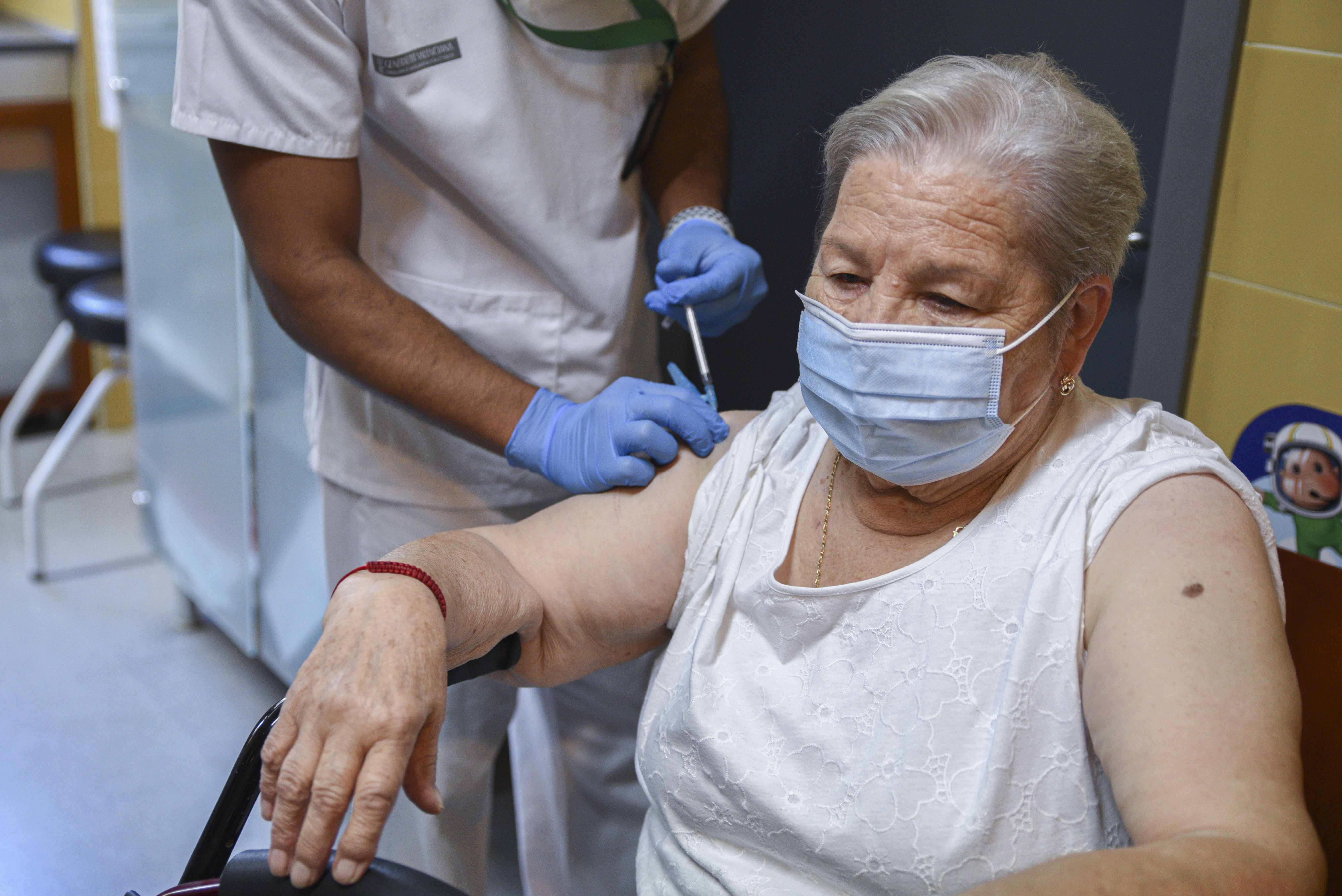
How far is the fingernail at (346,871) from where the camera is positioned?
1.07 m

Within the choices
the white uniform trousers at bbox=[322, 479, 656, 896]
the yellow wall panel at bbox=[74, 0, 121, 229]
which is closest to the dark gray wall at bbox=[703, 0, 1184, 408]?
the white uniform trousers at bbox=[322, 479, 656, 896]

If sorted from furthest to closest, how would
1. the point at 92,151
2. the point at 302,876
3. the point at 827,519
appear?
1. the point at 92,151
2. the point at 827,519
3. the point at 302,876

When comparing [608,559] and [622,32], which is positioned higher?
[622,32]

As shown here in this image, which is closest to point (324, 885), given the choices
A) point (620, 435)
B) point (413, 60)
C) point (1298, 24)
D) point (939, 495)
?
point (620, 435)

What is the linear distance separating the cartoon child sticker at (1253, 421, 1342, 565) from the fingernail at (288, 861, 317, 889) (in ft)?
4.21

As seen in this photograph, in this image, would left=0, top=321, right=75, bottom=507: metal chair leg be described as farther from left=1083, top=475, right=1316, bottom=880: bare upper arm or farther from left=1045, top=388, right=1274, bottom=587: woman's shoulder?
left=1083, top=475, right=1316, bottom=880: bare upper arm

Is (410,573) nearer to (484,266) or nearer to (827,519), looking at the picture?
(827,519)

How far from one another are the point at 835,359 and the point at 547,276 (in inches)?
24.8

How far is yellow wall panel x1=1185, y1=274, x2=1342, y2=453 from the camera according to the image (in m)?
1.61

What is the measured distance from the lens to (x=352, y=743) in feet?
3.53

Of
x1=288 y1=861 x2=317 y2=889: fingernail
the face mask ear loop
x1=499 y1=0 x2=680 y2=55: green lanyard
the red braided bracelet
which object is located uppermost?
x1=499 y1=0 x2=680 y2=55: green lanyard

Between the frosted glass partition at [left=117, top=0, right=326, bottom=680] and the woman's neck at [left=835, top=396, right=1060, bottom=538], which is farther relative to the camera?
the frosted glass partition at [left=117, top=0, right=326, bottom=680]

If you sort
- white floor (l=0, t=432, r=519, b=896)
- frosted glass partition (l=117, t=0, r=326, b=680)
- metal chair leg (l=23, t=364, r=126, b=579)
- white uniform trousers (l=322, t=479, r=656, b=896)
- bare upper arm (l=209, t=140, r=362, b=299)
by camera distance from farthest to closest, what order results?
metal chair leg (l=23, t=364, r=126, b=579) < frosted glass partition (l=117, t=0, r=326, b=680) < white floor (l=0, t=432, r=519, b=896) < white uniform trousers (l=322, t=479, r=656, b=896) < bare upper arm (l=209, t=140, r=362, b=299)

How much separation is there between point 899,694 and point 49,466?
113 inches
